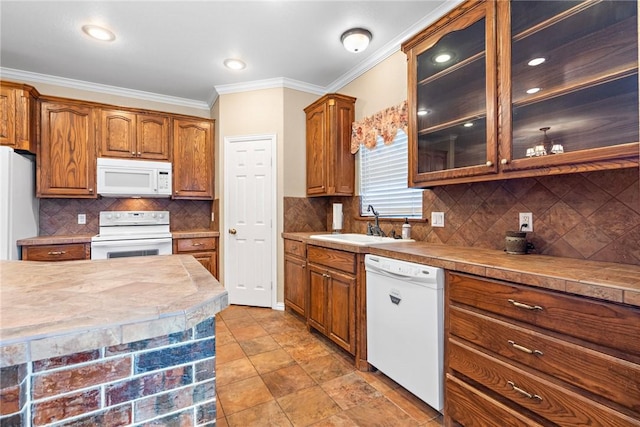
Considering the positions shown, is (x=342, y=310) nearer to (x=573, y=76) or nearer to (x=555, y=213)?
(x=555, y=213)

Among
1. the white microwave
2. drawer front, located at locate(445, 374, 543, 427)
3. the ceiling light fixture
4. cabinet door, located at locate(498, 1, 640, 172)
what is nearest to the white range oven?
the white microwave

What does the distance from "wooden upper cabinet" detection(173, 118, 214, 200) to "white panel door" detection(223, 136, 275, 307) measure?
43 centimetres

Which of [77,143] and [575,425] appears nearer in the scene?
[575,425]

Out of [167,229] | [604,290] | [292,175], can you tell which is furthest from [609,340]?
[167,229]

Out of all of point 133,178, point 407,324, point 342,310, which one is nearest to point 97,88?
point 133,178

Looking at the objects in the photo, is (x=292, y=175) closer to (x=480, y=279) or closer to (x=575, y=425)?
(x=480, y=279)

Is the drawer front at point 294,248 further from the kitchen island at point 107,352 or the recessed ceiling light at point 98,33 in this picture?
the recessed ceiling light at point 98,33

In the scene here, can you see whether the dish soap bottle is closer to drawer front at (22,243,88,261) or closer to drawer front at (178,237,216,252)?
drawer front at (178,237,216,252)

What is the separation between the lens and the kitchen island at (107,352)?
0.62 m

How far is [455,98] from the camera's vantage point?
195cm

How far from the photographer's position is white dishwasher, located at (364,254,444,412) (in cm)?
160

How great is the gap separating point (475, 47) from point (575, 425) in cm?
186

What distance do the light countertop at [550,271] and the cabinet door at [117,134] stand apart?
10.9ft

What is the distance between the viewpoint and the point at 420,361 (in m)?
1.69
